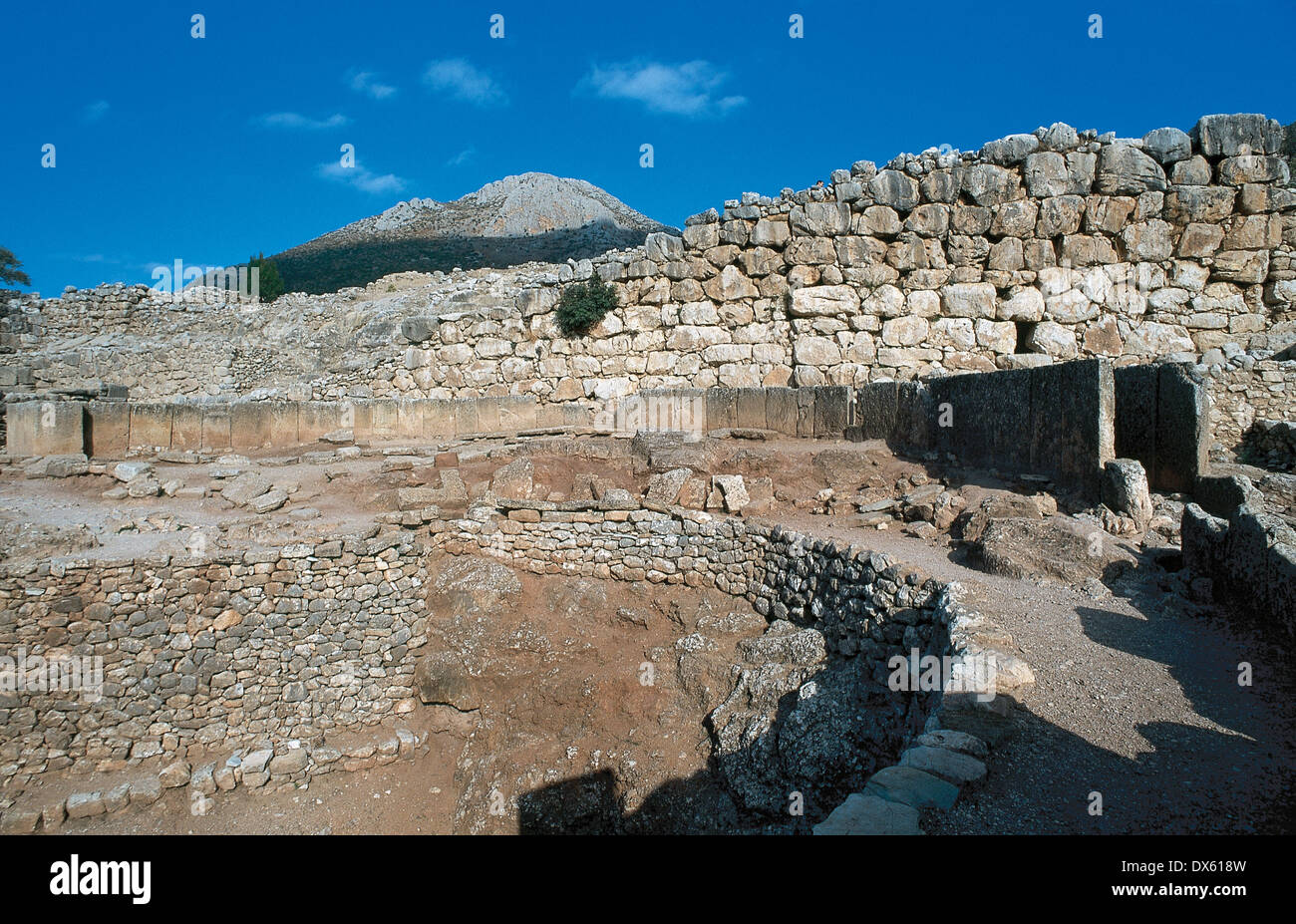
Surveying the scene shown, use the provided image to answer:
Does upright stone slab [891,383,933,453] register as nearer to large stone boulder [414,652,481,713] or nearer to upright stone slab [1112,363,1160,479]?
upright stone slab [1112,363,1160,479]

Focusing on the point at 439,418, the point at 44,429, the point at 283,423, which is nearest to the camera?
the point at 44,429

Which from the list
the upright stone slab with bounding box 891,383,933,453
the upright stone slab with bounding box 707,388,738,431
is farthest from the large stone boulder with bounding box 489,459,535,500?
the upright stone slab with bounding box 891,383,933,453

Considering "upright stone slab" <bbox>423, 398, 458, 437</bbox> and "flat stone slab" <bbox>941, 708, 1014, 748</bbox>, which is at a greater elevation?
"upright stone slab" <bbox>423, 398, 458, 437</bbox>

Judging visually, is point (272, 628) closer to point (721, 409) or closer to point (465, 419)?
point (465, 419)

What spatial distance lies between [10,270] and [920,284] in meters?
24.8

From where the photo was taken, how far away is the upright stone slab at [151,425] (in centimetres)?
1089

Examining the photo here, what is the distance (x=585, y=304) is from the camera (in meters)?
12.8

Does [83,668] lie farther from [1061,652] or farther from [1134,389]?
[1134,389]

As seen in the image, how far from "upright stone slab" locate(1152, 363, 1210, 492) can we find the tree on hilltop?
27431 millimetres

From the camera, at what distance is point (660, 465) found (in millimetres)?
9344

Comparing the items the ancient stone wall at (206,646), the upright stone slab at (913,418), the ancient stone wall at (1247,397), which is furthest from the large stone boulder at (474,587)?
the ancient stone wall at (1247,397)

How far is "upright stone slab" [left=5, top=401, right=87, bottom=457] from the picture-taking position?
10.2 metres

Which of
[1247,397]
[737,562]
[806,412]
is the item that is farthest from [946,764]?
[1247,397]

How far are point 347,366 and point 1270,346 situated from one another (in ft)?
48.0
